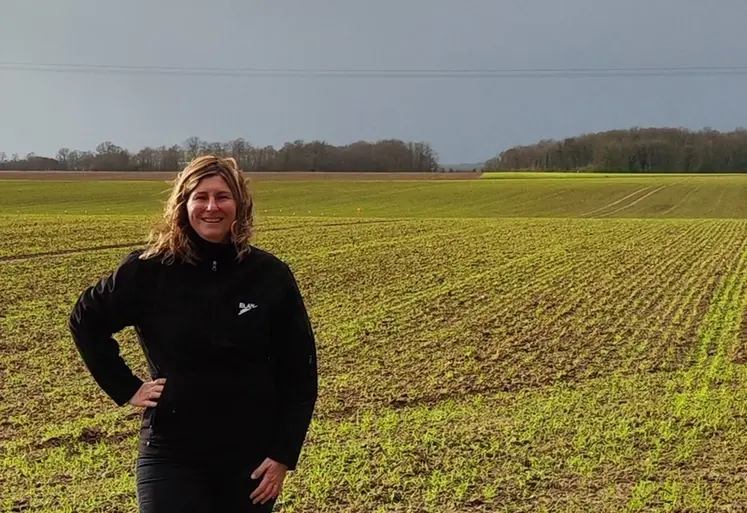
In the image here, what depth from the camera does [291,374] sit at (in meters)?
2.54

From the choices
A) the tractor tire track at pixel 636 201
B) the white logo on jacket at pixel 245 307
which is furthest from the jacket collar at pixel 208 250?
the tractor tire track at pixel 636 201

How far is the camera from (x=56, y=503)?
466 centimetres

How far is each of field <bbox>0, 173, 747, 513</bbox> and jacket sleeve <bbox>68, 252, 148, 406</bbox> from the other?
1.66 ft

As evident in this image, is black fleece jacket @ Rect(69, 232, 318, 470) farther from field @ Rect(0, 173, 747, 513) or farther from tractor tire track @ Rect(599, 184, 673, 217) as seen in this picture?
tractor tire track @ Rect(599, 184, 673, 217)

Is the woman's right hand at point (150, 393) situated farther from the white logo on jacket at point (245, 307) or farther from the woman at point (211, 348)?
the white logo on jacket at point (245, 307)

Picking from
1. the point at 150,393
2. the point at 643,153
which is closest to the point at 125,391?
the point at 150,393

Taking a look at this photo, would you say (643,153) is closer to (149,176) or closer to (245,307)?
(149,176)

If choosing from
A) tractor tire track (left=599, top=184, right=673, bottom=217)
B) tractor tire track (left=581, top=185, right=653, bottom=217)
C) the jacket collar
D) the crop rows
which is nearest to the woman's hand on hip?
the jacket collar

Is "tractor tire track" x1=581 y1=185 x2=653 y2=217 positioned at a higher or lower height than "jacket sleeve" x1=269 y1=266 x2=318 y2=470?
lower

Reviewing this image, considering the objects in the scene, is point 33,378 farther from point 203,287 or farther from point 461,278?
point 461,278

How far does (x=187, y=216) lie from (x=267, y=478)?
84 centimetres

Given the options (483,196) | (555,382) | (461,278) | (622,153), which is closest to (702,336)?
(555,382)

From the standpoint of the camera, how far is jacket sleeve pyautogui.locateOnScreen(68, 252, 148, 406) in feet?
8.14

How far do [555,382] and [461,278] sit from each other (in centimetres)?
736
